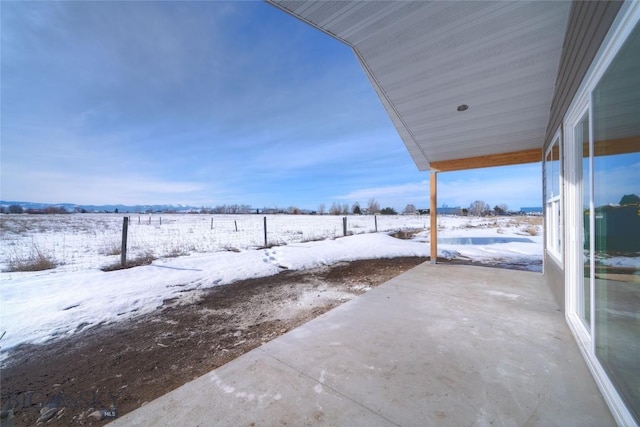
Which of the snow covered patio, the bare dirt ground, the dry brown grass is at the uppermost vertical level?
→ the dry brown grass

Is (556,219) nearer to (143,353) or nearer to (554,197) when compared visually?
(554,197)

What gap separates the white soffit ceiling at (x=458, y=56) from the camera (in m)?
2.18

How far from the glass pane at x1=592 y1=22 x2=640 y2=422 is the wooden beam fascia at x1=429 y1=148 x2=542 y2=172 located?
148 inches

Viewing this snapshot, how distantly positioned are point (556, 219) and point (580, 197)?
1628 millimetres

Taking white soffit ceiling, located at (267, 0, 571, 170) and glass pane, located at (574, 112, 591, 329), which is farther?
white soffit ceiling, located at (267, 0, 571, 170)

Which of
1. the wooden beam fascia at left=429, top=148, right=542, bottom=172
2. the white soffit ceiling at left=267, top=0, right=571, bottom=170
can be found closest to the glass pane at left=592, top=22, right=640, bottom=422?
the white soffit ceiling at left=267, top=0, right=571, bottom=170

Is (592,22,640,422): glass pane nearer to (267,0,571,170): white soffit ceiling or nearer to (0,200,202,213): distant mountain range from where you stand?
(267,0,571,170): white soffit ceiling

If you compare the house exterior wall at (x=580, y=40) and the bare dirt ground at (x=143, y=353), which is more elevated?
the house exterior wall at (x=580, y=40)

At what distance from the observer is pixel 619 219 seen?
4.46 ft

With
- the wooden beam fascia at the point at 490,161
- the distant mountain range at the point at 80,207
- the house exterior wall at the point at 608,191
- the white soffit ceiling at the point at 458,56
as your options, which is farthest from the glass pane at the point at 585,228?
the distant mountain range at the point at 80,207

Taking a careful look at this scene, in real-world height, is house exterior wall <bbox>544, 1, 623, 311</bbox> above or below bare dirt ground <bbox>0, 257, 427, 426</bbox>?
above

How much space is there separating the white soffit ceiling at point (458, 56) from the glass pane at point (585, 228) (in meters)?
0.99

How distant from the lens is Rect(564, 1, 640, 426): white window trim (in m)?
1.18

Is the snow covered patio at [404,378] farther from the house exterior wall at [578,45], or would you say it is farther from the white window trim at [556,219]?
the house exterior wall at [578,45]
